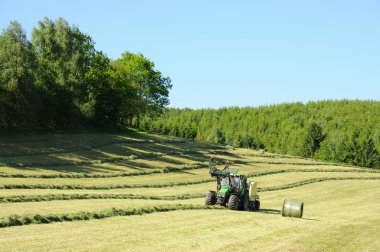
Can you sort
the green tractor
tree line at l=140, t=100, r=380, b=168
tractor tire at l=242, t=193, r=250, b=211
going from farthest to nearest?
tree line at l=140, t=100, r=380, b=168 → tractor tire at l=242, t=193, r=250, b=211 → the green tractor

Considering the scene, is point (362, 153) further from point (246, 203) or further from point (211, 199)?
point (211, 199)

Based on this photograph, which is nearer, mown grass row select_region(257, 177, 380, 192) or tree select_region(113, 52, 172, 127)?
mown grass row select_region(257, 177, 380, 192)

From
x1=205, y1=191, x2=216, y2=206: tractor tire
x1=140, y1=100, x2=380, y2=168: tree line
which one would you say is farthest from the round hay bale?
x1=140, y1=100, x2=380, y2=168: tree line

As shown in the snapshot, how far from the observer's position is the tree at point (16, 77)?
57594mm

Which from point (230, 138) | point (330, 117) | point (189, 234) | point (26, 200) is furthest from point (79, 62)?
point (330, 117)

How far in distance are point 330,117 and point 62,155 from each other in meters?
160

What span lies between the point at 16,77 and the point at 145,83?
116ft

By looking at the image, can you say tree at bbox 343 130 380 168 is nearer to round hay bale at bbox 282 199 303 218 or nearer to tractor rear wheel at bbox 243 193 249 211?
tractor rear wheel at bbox 243 193 249 211

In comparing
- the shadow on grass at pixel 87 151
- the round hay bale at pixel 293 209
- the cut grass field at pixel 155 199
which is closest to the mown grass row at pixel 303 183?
the cut grass field at pixel 155 199

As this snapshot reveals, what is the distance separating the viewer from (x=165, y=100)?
93.4 m

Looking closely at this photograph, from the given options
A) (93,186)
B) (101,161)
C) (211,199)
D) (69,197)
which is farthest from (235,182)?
(101,161)

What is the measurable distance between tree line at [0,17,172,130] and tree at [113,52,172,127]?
195 mm

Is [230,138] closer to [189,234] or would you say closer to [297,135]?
[297,135]

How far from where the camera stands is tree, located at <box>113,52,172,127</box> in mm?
88188
